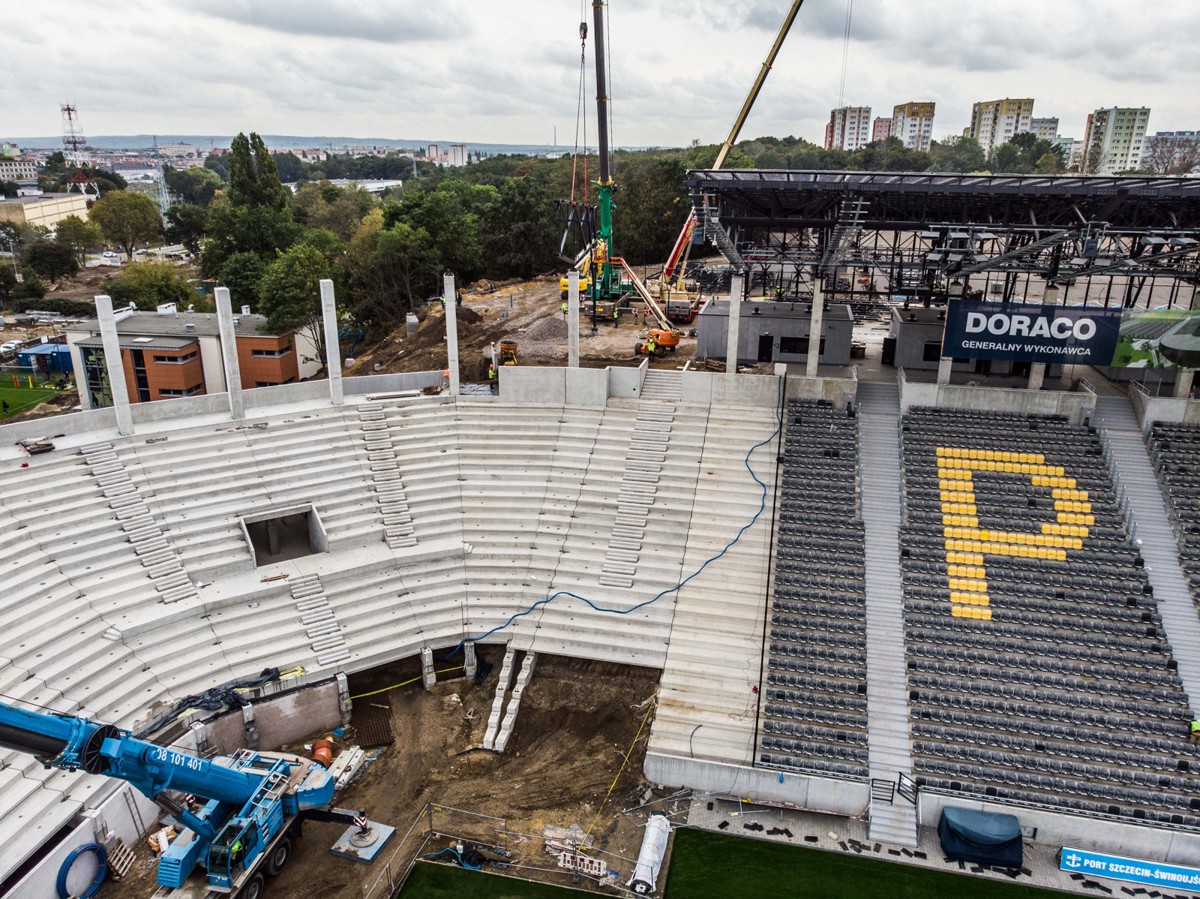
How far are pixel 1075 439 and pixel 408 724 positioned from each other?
70.7 ft

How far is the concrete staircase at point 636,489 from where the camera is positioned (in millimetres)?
22891

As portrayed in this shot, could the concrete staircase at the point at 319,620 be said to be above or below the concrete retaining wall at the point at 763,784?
above

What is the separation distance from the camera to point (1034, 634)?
1977 cm

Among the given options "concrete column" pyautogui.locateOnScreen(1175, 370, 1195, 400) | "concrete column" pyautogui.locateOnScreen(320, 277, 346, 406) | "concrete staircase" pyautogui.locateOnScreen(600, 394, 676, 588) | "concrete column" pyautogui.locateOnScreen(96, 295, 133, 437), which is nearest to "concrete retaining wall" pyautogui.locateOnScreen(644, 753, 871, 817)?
"concrete staircase" pyautogui.locateOnScreen(600, 394, 676, 588)

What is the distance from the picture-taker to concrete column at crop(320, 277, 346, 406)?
25531 millimetres

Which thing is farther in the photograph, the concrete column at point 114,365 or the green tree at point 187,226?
the green tree at point 187,226

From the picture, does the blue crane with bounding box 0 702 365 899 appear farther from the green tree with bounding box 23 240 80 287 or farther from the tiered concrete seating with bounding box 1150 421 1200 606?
the green tree with bounding box 23 240 80 287

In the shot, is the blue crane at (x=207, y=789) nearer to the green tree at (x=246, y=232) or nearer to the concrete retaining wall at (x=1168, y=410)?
the concrete retaining wall at (x=1168, y=410)

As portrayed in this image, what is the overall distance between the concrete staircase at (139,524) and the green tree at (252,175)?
44572 millimetres

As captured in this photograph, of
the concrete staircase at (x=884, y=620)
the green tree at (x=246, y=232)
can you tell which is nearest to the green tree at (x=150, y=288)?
the green tree at (x=246, y=232)

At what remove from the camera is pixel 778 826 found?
1706 centimetres

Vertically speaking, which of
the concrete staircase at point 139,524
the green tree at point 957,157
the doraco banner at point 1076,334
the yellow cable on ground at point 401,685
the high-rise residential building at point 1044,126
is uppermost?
the high-rise residential building at point 1044,126

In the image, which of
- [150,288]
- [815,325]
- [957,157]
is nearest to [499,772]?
[815,325]

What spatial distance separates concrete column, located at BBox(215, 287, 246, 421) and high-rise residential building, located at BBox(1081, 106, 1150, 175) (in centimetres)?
14745
